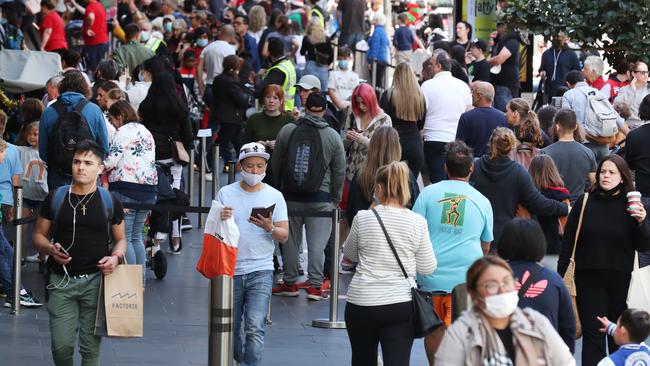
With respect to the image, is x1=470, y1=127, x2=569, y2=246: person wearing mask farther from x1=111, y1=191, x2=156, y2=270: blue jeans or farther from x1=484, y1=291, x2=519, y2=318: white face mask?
x1=484, y1=291, x2=519, y2=318: white face mask

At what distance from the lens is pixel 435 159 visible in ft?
48.3

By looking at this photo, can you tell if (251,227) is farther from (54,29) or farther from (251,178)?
(54,29)

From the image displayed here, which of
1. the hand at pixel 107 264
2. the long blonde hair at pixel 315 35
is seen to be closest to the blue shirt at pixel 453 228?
the hand at pixel 107 264

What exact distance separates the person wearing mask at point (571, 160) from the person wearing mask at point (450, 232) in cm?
290

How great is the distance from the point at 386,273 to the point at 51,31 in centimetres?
1557

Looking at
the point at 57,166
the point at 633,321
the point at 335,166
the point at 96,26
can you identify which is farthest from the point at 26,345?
the point at 96,26

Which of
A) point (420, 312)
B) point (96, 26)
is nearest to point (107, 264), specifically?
point (420, 312)

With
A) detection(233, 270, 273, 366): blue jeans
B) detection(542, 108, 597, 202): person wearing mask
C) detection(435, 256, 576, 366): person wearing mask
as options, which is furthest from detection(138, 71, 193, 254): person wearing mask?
detection(435, 256, 576, 366): person wearing mask

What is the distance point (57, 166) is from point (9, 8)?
8878 mm

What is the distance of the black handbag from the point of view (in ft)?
25.6

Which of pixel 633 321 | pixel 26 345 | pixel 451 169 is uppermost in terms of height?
pixel 451 169

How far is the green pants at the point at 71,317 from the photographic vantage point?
820 centimetres

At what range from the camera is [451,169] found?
877cm

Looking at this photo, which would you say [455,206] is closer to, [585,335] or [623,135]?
[585,335]
